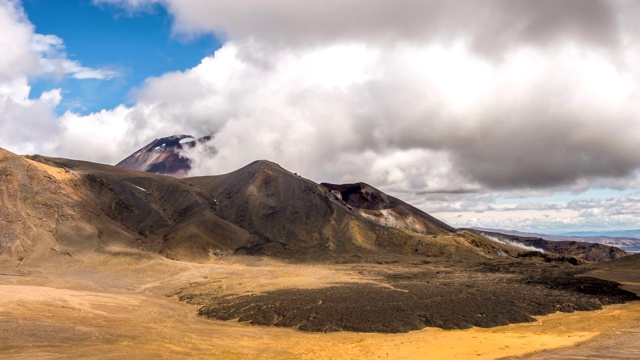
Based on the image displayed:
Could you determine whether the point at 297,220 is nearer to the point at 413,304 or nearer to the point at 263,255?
the point at 263,255

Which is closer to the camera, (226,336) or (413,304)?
(226,336)

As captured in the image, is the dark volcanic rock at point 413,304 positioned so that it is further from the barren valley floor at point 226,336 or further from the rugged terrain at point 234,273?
the barren valley floor at point 226,336

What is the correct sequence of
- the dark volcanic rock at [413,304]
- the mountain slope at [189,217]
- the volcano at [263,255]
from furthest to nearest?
the mountain slope at [189,217]
the volcano at [263,255]
the dark volcanic rock at [413,304]

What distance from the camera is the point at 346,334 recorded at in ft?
124

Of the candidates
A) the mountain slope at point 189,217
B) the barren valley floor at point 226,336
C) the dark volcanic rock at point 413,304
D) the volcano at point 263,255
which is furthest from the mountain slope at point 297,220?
the barren valley floor at point 226,336

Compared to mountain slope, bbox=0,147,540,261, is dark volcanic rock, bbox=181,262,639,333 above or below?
below

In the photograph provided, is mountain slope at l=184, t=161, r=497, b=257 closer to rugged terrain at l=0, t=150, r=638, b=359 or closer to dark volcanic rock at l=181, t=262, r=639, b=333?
rugged terrain at l=0, t=150, r=638, b=359

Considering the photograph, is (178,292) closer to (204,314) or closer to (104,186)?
(204,314)

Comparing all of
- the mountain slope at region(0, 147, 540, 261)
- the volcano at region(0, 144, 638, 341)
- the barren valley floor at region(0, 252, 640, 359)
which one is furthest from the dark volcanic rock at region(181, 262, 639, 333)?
the mountain slope at region(0, 147, 540, 261)

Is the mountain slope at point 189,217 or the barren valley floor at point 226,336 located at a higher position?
the mountain slope at point 189,217

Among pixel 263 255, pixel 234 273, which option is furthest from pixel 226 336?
pixel 263 255

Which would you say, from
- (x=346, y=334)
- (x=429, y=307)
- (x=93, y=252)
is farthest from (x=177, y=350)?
(x=93, y=252)

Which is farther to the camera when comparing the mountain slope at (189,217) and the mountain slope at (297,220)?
the mountain slope at (297,220)

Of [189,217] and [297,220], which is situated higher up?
[189,217]
